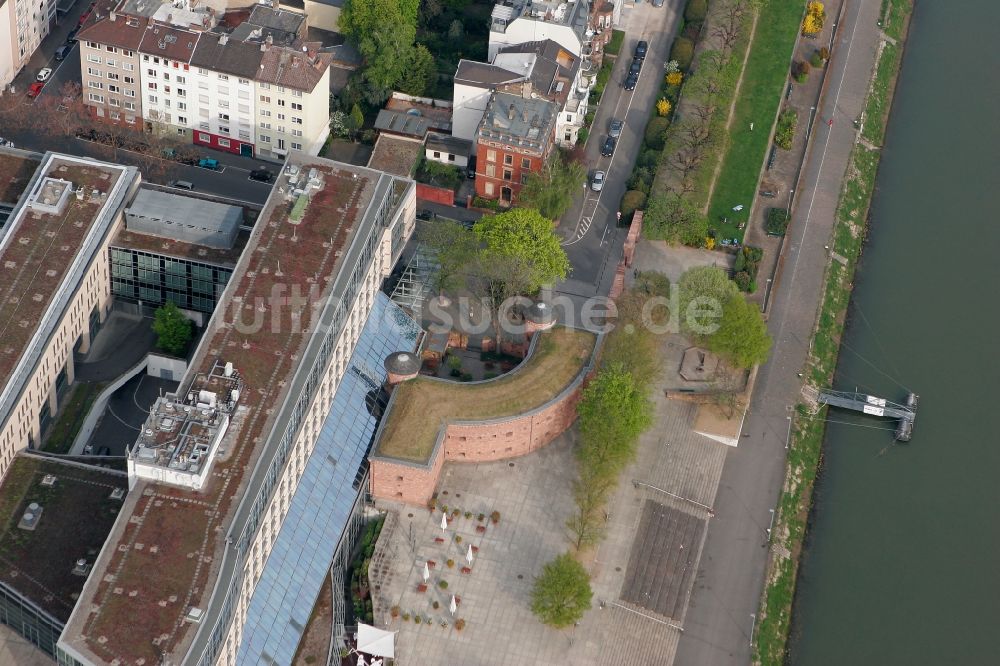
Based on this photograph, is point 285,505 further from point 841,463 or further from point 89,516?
point 841,463

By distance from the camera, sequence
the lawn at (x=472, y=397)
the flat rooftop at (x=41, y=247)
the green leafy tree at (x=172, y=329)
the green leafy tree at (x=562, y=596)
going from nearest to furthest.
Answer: the green leafy tree at (x=562, y=596), the flat rooftop at (x=41, y=247), the lawn at (x=472, y=397), the green leafy tree at (x=172, y=329)

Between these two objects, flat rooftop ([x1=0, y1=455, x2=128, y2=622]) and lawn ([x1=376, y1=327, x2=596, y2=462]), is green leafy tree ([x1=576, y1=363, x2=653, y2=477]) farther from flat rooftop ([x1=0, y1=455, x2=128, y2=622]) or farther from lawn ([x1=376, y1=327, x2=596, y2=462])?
flat rooftop ([x1=0, y1=455, x2=128, y2=622])

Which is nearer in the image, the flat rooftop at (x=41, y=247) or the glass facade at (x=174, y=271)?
the flat rooftop at (x=41, y=247)

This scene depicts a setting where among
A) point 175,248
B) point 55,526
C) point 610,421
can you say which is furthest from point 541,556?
point 175,248

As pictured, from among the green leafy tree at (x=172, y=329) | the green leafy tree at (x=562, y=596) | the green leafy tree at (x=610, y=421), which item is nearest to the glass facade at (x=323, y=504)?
the green leafy tree at (x=172, y=329)

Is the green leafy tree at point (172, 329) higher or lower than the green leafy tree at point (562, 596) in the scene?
higher

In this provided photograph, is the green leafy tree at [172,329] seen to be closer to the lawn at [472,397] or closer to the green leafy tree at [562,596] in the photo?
the lawn at [472,397]

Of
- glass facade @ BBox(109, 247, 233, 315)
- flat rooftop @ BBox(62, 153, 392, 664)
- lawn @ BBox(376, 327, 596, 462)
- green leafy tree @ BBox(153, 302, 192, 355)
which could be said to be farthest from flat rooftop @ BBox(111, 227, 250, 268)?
lawn @ BBox(376, 327, 596, 462)
